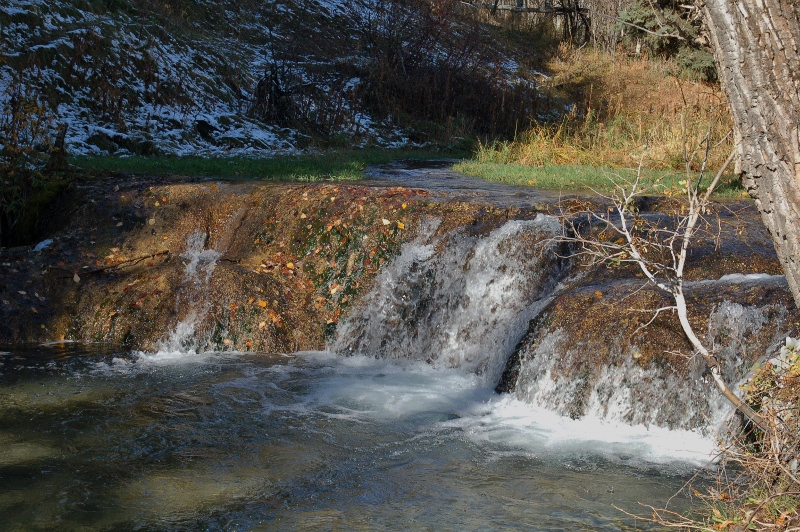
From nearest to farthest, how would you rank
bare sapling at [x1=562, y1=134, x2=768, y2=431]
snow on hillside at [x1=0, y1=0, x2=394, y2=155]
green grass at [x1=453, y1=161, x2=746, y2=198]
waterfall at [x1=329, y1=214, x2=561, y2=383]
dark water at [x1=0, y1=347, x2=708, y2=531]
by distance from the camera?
bare sapling at [x1=562, y1=134, x2=768, y2=431] < dark water at [x1=0, y1=347, x2=708, y2=531] < waterfall at [x1=329, y1=214, x2=561, y2=383] < green grass at [x1=453, y1=161, x2=746, y2=198] < snow on hillside at [x1=0, y1=0, x2=394, y2=155]

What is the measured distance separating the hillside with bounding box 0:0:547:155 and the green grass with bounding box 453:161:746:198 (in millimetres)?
4817

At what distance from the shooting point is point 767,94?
300 cm

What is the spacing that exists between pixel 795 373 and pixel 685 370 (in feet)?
7.94

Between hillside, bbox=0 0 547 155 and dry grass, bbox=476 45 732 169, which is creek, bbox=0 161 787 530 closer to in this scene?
dry grass, bbox=476 45 732 169

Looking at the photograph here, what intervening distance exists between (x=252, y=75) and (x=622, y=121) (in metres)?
8.15

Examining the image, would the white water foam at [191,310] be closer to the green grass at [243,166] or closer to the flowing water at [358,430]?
the flowing water at [358,430]

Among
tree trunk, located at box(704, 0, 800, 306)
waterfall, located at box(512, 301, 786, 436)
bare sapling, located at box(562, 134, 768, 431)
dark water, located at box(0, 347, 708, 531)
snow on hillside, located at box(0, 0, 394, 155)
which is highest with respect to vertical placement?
snow on hillside, located at box(0, 0, 394, 155)

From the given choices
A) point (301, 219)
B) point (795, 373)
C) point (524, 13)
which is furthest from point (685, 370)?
point (524, 13)

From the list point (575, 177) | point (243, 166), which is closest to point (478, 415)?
point (575, 177)

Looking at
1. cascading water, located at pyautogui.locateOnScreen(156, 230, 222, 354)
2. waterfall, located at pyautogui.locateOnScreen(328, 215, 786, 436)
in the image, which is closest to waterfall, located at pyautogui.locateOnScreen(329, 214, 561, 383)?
waterfall, located at pyautogui.locateOnScreen(328, 215, 786, 436)

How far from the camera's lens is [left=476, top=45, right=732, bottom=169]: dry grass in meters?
13.2

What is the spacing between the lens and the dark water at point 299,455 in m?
4.77

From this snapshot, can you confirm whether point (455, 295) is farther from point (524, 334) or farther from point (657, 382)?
point (657, 382)

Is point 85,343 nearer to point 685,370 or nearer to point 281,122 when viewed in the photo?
point 685,370
